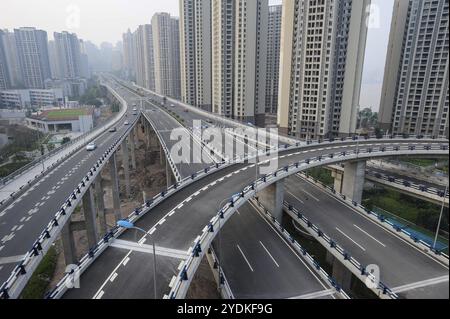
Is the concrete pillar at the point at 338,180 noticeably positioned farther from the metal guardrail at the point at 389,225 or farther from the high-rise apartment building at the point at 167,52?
the high-rise apartment building at the point at 167,52

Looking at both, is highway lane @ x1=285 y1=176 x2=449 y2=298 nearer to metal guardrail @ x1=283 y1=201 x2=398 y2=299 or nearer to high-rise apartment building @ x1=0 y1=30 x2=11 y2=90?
metal guardrail @ x1=283 y1=201 x2=398 y2=299

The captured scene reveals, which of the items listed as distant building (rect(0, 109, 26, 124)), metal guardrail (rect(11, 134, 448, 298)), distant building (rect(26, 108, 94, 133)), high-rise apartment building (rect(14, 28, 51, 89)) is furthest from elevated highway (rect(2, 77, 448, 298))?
high-rise apartment building (rect(14, 28, 51, 89))

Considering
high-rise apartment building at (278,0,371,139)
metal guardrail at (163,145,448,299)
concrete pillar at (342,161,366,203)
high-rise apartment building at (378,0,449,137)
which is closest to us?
metal guardrail at (163,145,448,299)

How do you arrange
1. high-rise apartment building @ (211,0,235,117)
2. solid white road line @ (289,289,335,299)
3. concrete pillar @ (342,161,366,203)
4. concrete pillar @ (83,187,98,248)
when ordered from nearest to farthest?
solid white road line @ (289,289,335,299) < concrete pillar @ (83,187,98,248) < concrete pillar @ (342,161,366,203) < high-rise apartment building @ (211,0,235,117)

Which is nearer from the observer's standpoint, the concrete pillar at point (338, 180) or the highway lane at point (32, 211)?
the highway lane at point (32, 211)

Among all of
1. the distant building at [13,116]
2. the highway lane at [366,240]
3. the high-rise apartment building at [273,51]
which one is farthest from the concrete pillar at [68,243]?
the distant building at [13,116]
